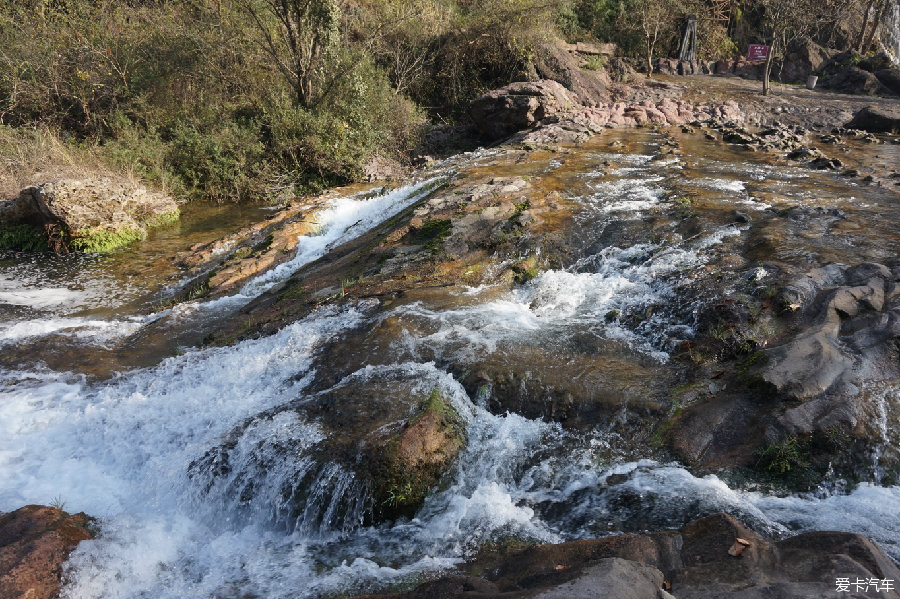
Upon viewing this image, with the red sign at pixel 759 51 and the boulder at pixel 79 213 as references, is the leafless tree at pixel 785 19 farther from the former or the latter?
the boulder at pixel 79 213

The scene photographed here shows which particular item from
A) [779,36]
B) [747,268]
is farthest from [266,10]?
[779,36]

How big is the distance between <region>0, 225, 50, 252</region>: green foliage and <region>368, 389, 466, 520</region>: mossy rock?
9.71m

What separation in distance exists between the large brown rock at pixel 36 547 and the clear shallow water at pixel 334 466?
0.41 ft

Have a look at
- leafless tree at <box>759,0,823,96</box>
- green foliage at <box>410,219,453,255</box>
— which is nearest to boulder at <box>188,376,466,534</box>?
green foliage at <box>410,219,453,255</box>

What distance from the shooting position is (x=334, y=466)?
397 cm

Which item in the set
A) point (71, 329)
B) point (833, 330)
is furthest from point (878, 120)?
point (71, 329)

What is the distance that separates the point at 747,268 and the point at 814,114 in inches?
589

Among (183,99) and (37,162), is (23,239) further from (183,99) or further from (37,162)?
(183,99)

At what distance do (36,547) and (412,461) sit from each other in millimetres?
2290

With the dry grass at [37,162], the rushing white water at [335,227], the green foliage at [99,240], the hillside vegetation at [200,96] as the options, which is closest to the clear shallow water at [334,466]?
the rushing white water at [335,227]

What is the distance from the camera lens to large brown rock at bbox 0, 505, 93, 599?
10.2 feet

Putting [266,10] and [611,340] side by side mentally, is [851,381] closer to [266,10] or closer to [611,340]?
[611,340]

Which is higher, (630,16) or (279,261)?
(630,16)

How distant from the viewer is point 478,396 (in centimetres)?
454
